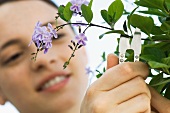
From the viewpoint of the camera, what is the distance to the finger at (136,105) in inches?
16.3

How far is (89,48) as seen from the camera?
143 centimetres

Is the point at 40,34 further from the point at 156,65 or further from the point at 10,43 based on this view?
the point at 10,43

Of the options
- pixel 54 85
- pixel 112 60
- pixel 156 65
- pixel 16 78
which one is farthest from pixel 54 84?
pixel 156 65

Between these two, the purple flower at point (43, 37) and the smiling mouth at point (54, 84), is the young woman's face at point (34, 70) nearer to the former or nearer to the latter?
the smiling mouth at point (54, 84)

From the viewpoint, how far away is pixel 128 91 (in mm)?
426

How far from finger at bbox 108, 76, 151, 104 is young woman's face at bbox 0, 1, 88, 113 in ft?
3.02

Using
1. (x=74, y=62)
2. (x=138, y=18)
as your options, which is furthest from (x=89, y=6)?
(x=74, y=62)

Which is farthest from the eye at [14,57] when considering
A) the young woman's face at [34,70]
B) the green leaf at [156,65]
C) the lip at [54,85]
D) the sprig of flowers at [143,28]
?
the green leaf at [156,65]

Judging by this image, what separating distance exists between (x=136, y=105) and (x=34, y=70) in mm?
964

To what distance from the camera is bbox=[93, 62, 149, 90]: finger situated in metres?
0.43

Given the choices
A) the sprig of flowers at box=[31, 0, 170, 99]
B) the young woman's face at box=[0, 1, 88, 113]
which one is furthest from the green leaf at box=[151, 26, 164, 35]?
the young woman's face at box=[0, 1, 88, 113]

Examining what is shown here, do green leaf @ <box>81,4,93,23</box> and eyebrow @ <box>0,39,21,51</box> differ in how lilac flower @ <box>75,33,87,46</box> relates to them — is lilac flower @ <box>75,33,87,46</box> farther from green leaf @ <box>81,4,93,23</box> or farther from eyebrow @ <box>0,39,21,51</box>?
eyebrow @ <box>0,39,21,51</box>

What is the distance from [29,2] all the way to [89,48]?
308 mm

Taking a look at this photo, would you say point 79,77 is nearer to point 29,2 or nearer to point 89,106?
point 29,2
